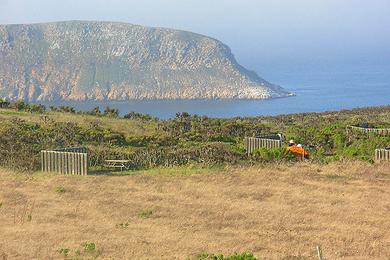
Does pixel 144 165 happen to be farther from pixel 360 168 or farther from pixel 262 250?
pixel 262 250

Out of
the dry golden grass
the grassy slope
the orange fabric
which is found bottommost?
the dry golden grass

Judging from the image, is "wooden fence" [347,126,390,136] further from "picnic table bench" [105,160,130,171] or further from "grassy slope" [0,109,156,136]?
"picnic table bench" [105,160,130,171]

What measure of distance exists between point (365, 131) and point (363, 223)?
62.5 ft

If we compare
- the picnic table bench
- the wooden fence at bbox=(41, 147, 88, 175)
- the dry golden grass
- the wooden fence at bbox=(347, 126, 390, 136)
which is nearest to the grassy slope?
the picnic table bench

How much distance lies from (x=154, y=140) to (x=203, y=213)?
47.7ft

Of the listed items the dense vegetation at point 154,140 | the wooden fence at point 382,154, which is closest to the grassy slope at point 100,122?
the dense vegetation at point 154,140

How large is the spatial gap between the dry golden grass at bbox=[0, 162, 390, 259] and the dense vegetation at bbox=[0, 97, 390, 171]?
75.9 inches

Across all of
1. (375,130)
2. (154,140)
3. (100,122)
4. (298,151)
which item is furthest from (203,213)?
(100,122)

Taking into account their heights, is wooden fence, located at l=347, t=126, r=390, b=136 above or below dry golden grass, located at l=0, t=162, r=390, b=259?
above

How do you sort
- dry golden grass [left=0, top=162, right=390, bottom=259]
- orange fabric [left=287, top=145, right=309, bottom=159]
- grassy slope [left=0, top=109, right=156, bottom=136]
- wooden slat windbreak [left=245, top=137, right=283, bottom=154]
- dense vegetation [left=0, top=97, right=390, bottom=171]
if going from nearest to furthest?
dry golden grass [left=0, top=162, right=390, bottom=259]
dense vegetation [left=0, top=97, right=390, bottom=171]
orange fabric [left=287, top=145, right=309, bottom=159]
wooden slat windbreak [left=245, top=137, right=283, bottom=154]
grassy slope [left=0, top=109, right=156, bottom=136]

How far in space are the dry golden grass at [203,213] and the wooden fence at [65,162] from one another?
0.82 meters

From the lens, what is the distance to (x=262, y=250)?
1501 cm

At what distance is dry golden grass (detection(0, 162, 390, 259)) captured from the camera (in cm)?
1528

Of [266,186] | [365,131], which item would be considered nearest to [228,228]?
[266,186]
